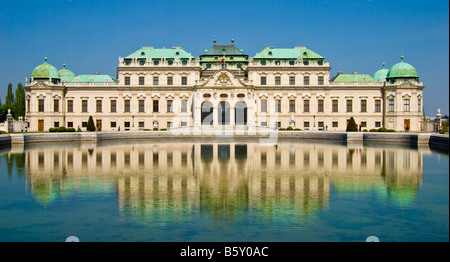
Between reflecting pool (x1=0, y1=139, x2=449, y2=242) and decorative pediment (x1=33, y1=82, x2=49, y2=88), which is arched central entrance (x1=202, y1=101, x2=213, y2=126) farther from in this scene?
reflecting pool (x1=0, y1=139, x2=449, y2=242)

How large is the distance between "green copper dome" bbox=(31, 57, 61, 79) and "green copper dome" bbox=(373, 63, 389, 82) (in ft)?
203

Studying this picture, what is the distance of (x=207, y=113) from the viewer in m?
80.6

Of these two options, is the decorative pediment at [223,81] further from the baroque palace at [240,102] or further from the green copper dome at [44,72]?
the green copper dome at [44,72]

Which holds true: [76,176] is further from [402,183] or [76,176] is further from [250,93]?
[250,93]

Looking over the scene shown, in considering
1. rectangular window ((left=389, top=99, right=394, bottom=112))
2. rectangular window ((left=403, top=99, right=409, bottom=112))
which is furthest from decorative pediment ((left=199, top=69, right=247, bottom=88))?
rectangular window ((left=403, top=99, right=409, bottom=112))

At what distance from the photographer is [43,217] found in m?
17.4

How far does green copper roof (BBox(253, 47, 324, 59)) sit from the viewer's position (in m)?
81.4

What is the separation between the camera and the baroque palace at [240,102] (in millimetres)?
79750

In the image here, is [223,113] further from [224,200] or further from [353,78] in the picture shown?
[224,200]

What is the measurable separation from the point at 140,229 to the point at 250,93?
64.3 m

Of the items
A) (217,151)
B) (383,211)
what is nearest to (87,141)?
(217,151)

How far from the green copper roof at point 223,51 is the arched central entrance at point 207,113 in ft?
38.1

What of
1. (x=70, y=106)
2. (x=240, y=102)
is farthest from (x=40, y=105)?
(x=240, y=102)

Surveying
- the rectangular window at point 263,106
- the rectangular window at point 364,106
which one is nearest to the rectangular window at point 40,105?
the rectangular window at point 263,106
